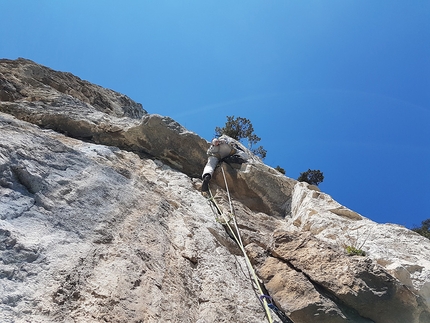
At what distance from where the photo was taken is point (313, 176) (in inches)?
1008

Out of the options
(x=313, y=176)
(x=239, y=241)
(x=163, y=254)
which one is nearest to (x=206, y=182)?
(x=239, y=241)

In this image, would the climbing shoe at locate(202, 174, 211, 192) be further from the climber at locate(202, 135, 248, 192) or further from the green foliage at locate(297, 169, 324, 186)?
the green foliage at locate(297, 169, 324, 186)

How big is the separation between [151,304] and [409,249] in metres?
4.66

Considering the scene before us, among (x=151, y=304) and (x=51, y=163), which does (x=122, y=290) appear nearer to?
(x=151, y=304)

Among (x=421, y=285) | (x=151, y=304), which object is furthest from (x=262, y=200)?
(x=151, y=304)

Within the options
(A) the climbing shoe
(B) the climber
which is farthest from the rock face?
(B) the climber

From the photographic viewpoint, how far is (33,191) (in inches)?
178

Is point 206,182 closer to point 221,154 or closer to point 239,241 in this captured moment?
point 221,154

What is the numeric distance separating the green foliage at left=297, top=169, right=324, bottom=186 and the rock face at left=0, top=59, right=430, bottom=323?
17.3 m

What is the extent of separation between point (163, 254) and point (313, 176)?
878 inches

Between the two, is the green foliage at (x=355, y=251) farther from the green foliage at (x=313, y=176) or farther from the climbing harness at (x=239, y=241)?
the green foliage at (x=313, y=176)

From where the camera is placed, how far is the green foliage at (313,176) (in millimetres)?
25219

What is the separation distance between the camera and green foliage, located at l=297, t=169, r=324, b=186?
993 inches

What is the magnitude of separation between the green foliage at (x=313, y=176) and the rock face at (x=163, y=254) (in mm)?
17279
